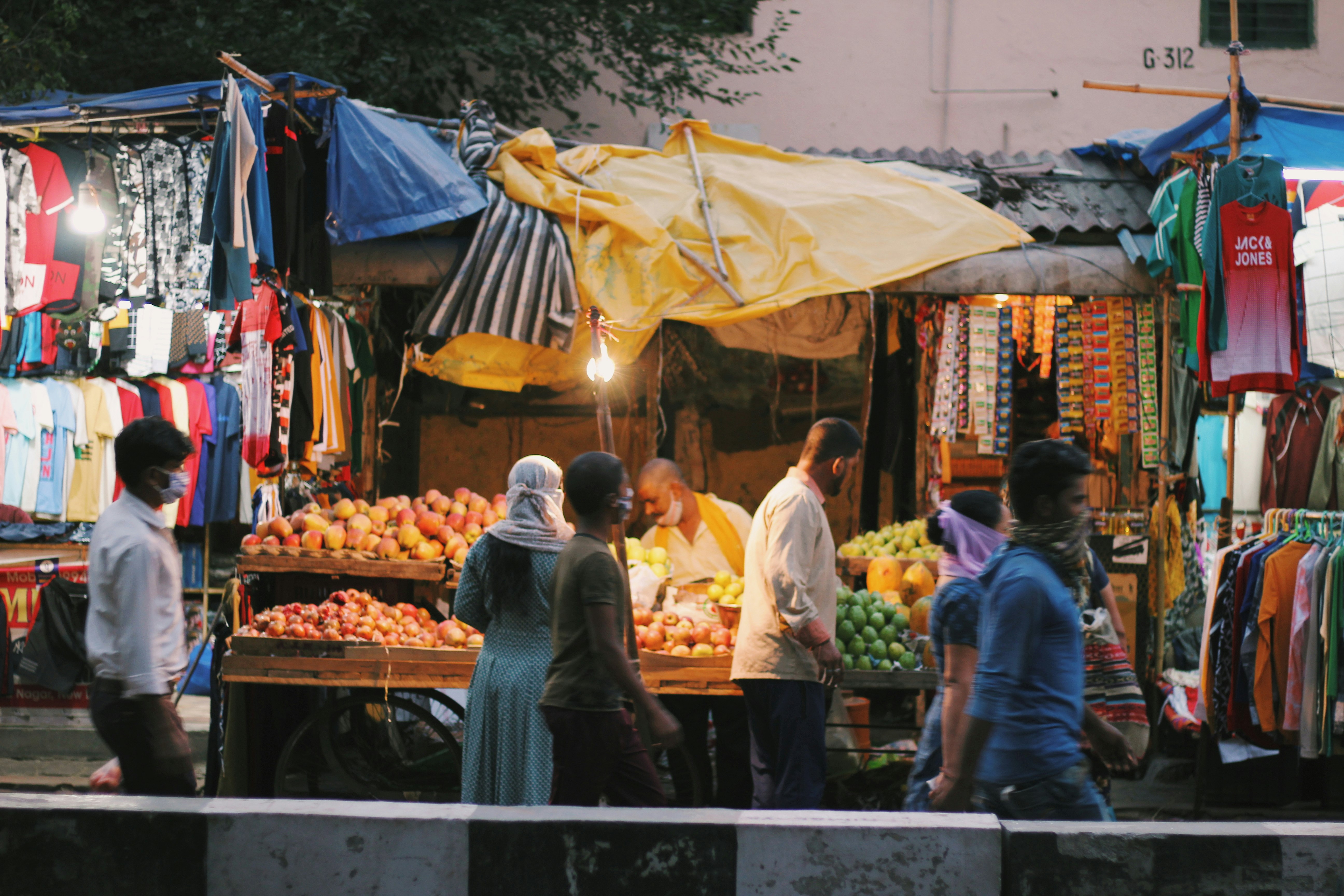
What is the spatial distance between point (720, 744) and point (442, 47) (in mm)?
8633

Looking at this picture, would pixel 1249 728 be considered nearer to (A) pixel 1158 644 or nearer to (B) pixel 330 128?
(A) pixel 1158 644

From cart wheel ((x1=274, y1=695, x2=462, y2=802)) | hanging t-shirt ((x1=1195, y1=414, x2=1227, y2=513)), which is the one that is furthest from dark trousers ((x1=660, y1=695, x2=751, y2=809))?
hanging t-shirt ((x1=1195, y1=414, x2=1227, y2=513))

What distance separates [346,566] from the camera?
6.46 m

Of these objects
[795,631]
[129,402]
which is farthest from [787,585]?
[129,402]

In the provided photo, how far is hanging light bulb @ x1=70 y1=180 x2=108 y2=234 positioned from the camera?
7.71m

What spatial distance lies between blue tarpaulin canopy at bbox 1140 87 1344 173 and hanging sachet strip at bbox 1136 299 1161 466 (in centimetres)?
113

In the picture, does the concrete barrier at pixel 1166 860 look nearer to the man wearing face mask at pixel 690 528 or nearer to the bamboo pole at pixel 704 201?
the man wearing face mask at pixel 690 528

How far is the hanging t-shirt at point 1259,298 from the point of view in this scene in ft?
22.3

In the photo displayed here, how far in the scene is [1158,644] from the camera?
7.98 m

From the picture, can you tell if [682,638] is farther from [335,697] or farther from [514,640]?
[335,697]

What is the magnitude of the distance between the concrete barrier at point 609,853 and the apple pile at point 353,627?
2328 millimetres

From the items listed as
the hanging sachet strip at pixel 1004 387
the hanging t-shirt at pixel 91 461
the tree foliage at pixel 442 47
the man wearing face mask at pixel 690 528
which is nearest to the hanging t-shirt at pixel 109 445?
the hanging t-shirt at pixel 91 461

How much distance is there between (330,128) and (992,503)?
4633mm

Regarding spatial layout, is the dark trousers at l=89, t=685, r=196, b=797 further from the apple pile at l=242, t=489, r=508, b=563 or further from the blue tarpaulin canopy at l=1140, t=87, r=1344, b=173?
the blue tarpaulin canopy at l=1140, t=87, r=1344, b=173
